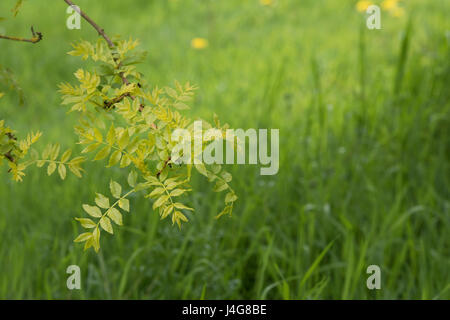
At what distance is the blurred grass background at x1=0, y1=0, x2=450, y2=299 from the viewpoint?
5.70ft

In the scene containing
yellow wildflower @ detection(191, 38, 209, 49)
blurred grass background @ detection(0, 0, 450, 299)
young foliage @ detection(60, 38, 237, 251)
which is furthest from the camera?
yellow wildflower @ detection(191, 38, 209, 49)

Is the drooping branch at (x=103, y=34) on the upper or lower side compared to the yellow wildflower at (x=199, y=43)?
lower

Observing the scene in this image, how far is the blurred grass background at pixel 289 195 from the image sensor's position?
5.70 feet

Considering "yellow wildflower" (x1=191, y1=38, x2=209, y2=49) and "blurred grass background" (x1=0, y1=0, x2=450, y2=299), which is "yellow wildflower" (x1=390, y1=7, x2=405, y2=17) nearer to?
"blurred grass background" (x1=0, y1=0, x2=450, y2=299)

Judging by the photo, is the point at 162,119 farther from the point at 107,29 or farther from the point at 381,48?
the point at 107,29

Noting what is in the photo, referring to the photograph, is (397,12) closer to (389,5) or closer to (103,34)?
(389,5)

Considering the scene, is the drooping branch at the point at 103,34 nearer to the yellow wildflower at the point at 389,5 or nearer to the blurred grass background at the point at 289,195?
the blurred grass background at the point at 289,195

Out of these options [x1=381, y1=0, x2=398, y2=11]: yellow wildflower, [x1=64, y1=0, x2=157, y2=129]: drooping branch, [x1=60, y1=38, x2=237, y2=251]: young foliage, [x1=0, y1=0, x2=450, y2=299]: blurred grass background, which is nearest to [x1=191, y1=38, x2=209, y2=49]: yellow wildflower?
[x1=0, y1=0, x2=450, y2=299]: blurred grass background

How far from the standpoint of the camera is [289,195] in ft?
6.96

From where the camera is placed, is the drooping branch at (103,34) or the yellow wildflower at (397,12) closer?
the drooping branch at (103,34)

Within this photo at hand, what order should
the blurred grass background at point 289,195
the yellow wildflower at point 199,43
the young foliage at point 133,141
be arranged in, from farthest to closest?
the yellow wildflower at point 199,43 → the blurred grass background at point 289,195 → the young foliage at point 133,141

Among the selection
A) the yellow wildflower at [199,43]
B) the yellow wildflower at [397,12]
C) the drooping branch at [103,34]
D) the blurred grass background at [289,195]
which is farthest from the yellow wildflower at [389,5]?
the drooping branch at [103,34]

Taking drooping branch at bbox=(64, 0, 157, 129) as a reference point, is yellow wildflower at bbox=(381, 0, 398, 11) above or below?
above

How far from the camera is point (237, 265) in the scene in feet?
5.82
